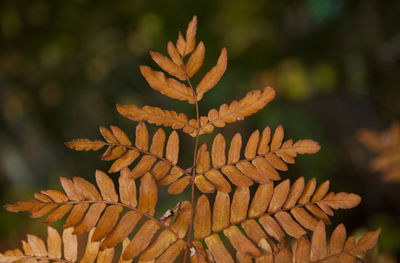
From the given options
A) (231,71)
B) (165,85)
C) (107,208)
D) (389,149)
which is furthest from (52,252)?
(231,71)

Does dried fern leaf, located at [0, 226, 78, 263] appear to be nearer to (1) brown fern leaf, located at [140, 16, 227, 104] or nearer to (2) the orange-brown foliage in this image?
(2) the orange-brown foliage

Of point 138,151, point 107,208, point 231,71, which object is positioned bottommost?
point 107,208

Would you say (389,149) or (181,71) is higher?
(389,149)

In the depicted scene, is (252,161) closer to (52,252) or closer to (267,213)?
(267,213)

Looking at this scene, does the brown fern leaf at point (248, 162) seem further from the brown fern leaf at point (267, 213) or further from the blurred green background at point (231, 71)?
the blurred green background at point (231, 71)

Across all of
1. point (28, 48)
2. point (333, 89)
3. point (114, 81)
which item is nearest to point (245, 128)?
point (333, 89)

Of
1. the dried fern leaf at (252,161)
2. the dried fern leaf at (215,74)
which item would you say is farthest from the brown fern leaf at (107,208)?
the dried fern leaf at (215,74)

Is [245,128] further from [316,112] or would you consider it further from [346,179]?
[346,179]
